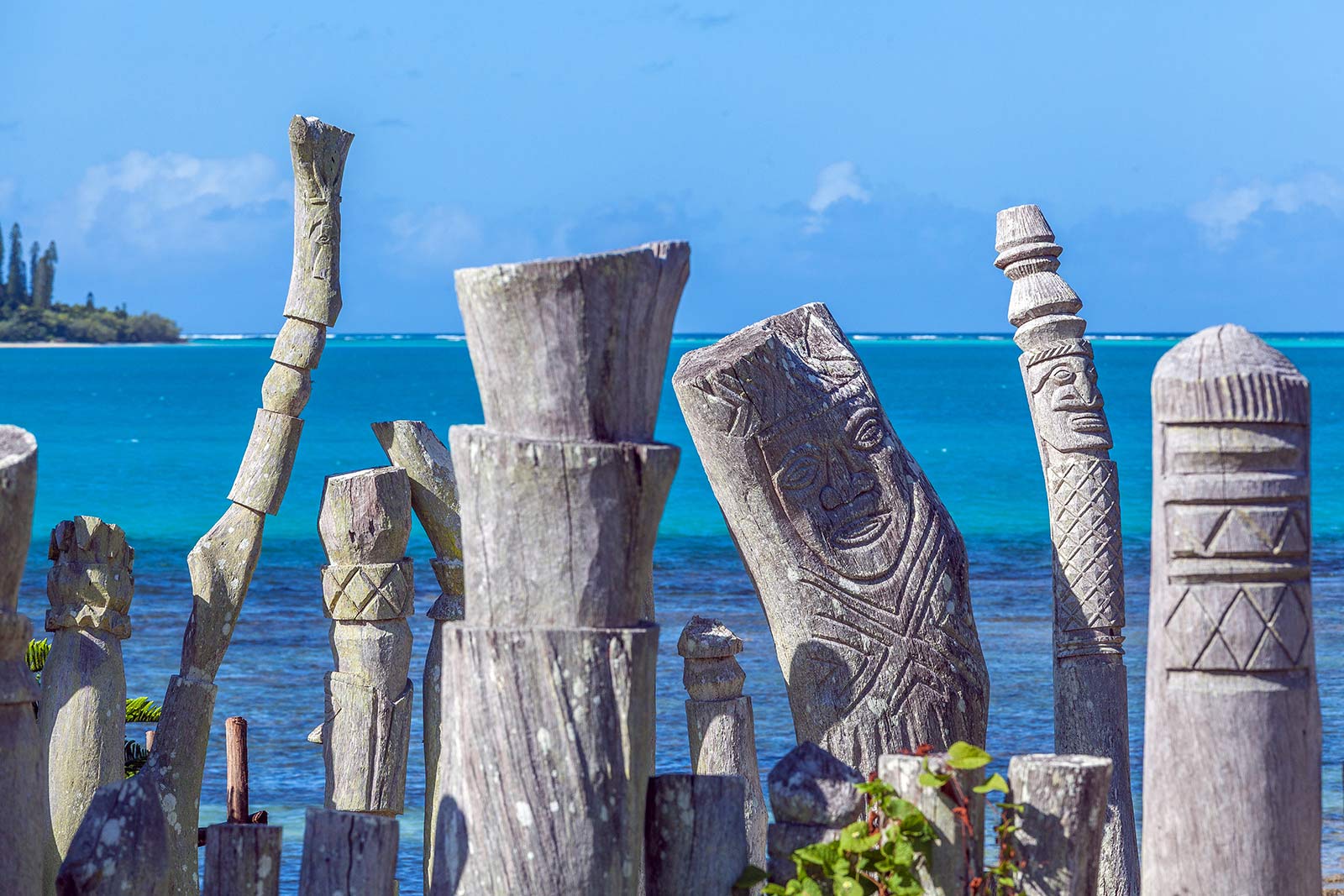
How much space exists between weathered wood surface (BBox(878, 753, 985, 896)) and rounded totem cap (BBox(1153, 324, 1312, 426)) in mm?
892

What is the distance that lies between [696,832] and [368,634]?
2.48m

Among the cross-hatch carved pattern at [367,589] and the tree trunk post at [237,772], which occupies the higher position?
the cross-hatch carved pattern at [367,589]

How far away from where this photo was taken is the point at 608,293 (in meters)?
3.58

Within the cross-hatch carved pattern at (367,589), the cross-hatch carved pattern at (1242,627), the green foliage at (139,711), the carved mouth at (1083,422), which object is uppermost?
the carved mouth at (1083,422)

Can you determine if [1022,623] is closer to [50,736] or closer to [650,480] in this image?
[50,736]

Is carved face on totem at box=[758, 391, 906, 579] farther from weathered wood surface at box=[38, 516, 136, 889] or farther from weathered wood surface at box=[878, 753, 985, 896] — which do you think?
weathered wood surface at box=[38, 516, 136, 889]

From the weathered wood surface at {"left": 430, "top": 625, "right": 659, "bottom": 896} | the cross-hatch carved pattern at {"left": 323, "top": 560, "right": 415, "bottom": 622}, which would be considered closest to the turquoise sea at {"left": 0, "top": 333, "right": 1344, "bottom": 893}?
the weathered wood surface at {"left": 430, "top": 625, "right": 659, "bottom": 896}

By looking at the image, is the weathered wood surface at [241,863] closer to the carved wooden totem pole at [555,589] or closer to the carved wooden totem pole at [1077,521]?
the carved wooden totem pole at [555,589]

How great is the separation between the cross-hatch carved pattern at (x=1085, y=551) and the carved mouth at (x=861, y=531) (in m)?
1.14

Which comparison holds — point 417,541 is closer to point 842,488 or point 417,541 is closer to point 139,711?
point 139,711

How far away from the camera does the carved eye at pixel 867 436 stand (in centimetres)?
516

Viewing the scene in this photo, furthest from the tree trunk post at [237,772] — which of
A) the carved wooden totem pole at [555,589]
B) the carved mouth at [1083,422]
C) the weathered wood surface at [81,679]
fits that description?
the carved mouth at [1083,422]

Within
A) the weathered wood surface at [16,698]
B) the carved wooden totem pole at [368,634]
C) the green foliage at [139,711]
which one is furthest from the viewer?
the green foliage at [139,711]

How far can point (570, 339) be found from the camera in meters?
3.57
